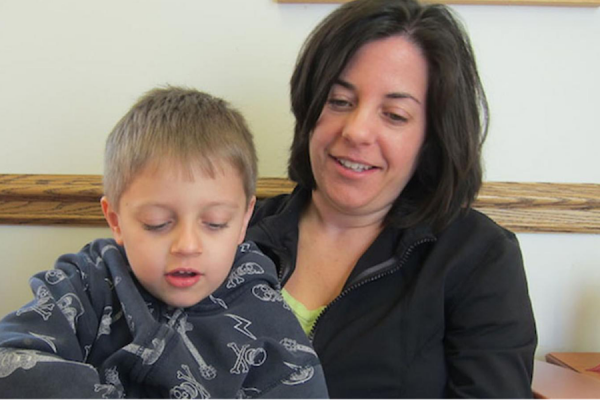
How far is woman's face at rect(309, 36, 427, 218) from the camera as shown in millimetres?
1062

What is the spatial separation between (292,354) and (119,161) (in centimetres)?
44

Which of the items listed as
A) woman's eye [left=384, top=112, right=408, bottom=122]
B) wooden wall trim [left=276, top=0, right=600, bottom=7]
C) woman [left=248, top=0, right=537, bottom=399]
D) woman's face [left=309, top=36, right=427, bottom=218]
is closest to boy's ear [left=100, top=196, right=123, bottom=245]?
woman [left=248, top=0, right=537, bottom=399]

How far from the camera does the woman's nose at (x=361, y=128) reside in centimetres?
106

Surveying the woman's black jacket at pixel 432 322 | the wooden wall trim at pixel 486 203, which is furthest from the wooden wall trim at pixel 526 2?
the woman's black jacket at pixel 432 322

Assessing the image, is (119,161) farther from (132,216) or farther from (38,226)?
(38,226)

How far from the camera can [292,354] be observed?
93 cm

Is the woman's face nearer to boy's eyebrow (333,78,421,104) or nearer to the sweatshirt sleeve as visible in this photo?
boy's eyebrow (333,78,421,104)

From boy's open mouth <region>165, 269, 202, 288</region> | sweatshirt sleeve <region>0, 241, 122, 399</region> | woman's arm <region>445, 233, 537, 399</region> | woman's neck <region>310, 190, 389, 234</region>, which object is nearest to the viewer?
sweatshirt sleeve <region>0, 241, 122, 399</region>

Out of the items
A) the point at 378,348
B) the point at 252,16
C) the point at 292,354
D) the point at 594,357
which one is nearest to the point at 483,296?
the point at 378,348

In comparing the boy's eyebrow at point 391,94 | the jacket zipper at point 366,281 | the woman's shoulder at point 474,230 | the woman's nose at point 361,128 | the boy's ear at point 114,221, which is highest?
the boy's eyebrow at point 391,94

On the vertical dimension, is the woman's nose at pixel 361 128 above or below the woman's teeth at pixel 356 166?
above

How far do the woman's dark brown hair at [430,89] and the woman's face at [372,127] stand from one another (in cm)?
2

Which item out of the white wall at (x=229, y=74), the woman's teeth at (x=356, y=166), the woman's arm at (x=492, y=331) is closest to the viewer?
the woman's arm at (x=492, y=331)

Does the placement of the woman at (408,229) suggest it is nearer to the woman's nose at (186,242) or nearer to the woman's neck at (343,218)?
the woman's neck at (343,218)
